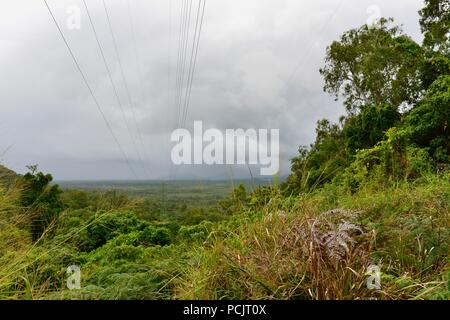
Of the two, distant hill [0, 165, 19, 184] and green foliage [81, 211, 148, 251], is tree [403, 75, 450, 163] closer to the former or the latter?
green foliage [81, 211, 148, 251]

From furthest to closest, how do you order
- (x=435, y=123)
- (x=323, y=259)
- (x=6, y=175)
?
(x=435, y=123) < (x=6, y=175) < (x=323, y=259)

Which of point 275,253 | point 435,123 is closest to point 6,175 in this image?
point 275,253

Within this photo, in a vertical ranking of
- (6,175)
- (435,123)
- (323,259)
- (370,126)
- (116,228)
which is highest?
(370,126)

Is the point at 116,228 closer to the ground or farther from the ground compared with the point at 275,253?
closer to the ground

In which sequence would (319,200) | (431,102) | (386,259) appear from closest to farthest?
(386,259) < (319,200) < (431,102)

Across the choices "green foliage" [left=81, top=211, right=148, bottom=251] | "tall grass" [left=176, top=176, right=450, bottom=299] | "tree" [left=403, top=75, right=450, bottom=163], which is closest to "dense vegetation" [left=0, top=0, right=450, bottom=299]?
"tall grass" [left=176, top=176, right=450, bottom=299]

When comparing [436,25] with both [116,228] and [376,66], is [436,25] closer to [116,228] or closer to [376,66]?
[376,66]

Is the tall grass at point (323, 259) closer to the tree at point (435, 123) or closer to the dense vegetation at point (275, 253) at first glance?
the dense vegetation at point (275, 253)

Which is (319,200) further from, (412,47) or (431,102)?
(412,47)

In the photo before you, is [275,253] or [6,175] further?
[6,175]

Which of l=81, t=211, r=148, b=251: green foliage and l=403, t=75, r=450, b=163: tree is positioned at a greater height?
l=403, t=75, r=450, b=163: tree
